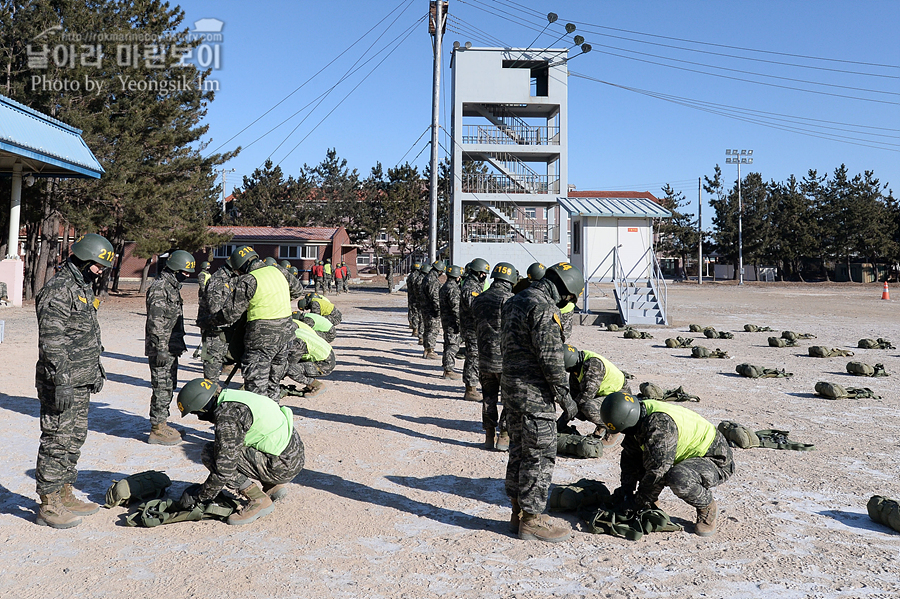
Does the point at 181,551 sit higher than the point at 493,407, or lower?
lower

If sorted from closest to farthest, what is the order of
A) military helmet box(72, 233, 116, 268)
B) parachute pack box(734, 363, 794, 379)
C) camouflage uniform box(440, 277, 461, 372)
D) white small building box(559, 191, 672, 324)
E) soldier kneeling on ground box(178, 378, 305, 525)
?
soldier kneeling on ground box(178, 378, 305, 525) → military helmet box(72, 233, 116, 268) → camouflage uniform box(440, 277, 461, 372) → parachute pack box(734, 363, 794, 379) → white small building box(559, 191, 672, 324)

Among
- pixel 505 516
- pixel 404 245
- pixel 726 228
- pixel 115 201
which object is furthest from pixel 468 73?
pixel 726 228

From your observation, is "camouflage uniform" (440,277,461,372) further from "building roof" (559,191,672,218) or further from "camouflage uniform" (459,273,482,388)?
"building roof" (559,191,672,218)

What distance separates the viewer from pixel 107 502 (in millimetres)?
5219

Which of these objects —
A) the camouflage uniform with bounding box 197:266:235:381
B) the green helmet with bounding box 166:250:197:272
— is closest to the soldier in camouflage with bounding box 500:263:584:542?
the camouflage uniform with bounding box 197:266:235:381

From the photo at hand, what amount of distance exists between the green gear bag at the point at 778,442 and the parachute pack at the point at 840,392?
2.89 m

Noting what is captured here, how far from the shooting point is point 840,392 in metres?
9.77

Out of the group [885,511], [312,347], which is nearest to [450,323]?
[312,347]

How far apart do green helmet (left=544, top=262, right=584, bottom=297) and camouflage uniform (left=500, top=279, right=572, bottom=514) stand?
127mm

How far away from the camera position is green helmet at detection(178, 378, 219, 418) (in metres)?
4.66

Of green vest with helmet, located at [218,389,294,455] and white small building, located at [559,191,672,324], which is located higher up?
white small building, located at [559,191,672,324]

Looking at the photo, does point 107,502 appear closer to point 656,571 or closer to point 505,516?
point 505,516

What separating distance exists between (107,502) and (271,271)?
2779mm

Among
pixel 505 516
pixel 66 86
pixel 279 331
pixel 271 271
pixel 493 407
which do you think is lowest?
pixel 505 516
